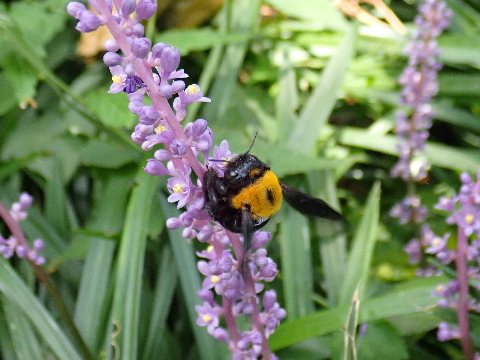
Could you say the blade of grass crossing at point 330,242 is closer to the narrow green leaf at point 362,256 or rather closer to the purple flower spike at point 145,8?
the narrow green leaf at point 362,256

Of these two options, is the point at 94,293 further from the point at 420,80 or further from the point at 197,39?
the point at 420,80

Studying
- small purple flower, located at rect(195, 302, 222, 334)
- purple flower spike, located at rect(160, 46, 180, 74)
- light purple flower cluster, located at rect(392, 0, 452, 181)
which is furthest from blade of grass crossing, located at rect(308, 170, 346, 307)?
purple flower spike, located at rect(160, 46, 180, 74)

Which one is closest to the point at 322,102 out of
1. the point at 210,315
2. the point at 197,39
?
the point at 197,39

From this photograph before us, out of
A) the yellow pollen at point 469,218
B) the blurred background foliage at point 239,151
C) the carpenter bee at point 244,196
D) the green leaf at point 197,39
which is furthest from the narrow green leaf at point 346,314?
the green leaf at point 197,39

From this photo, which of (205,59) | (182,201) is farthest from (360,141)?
(182,201)

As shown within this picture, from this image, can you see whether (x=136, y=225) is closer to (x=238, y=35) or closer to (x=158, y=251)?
(x=158, y=251)
